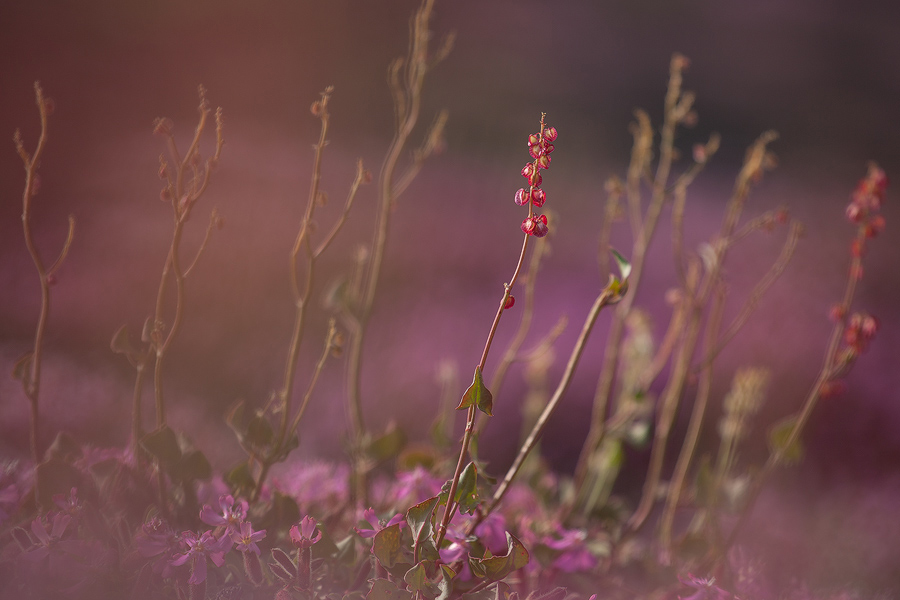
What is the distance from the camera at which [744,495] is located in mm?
405

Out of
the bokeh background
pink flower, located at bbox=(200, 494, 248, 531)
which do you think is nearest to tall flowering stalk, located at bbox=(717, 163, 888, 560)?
the bokeh background

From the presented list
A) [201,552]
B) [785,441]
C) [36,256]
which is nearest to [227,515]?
[201,552]

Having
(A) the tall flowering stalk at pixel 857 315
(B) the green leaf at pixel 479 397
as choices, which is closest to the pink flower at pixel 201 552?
(B) the green leaf at pixel 479 397

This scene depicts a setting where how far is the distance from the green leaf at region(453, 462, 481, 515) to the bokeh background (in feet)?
0.47

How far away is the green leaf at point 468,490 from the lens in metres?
0.22

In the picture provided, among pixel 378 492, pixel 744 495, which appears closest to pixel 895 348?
pixel 744 495

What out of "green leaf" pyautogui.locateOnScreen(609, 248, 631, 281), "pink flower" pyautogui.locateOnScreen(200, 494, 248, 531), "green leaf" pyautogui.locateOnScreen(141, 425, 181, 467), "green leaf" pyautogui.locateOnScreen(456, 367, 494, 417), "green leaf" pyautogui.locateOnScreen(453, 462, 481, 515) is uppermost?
"green leaf" pyautogui.locateOnScreen(609, 248, 631, 281)

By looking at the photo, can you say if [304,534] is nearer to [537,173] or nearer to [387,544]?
[387,544]

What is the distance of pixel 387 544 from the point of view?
0.74ft

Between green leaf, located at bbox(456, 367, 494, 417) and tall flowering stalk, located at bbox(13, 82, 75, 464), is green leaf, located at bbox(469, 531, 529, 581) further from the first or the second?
tall flowering stalk, located at bbox(13, 82, 75, 464)

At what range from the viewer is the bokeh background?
52 centimetres

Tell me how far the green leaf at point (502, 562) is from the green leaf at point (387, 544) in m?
0.03

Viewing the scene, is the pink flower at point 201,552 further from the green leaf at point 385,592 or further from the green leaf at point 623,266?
Result: the green leaf at point 623,266

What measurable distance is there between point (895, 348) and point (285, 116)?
2.88ft
